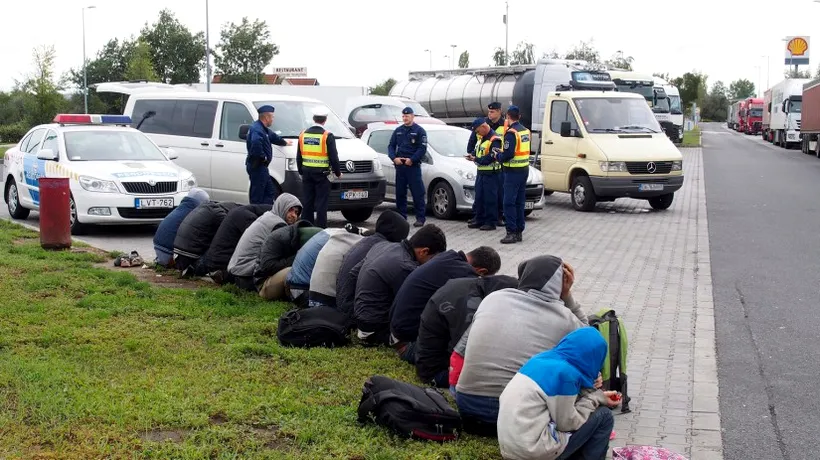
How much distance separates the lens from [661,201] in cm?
1938

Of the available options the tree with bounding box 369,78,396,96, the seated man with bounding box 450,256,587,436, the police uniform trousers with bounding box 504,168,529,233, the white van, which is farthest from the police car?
the tree with bounding box 369,78,396,96

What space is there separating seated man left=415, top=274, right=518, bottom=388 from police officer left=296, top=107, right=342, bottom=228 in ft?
26.0

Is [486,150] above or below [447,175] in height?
above

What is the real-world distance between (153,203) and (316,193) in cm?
245

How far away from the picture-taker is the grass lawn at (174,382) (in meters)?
5.32

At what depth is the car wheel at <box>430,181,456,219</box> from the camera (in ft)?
55.4

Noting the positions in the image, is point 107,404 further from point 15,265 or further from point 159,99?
point 159,99

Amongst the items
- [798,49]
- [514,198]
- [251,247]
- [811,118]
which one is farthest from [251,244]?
[798,49]

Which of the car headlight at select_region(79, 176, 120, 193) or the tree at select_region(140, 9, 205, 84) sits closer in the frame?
the car headlight at select_region(79, 176, 120, 193)

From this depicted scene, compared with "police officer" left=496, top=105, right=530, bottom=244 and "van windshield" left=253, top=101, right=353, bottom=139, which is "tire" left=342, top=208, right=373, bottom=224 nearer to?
"van windshield" left=253, top=101, right=353, bottom=139

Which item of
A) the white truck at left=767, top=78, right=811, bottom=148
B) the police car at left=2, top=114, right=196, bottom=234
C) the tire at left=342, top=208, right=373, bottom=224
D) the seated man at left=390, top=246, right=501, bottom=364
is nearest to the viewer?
the seated man at left=390, top=246, right=501, bottom=364

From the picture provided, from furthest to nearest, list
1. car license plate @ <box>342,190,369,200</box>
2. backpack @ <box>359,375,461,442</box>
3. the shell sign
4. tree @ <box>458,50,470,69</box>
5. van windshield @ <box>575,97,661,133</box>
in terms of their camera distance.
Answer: the shell sign < tree @ <box>458,50,470,69</box> < van windshield @ <box>575,97,661,133</box> < car license plate @ <box>342,190,369,200</box> < backpack @ <box>359,375,461,442</box>

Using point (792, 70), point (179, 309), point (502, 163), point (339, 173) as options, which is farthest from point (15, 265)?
point (792, 70)

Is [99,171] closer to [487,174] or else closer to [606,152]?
[487,174]
